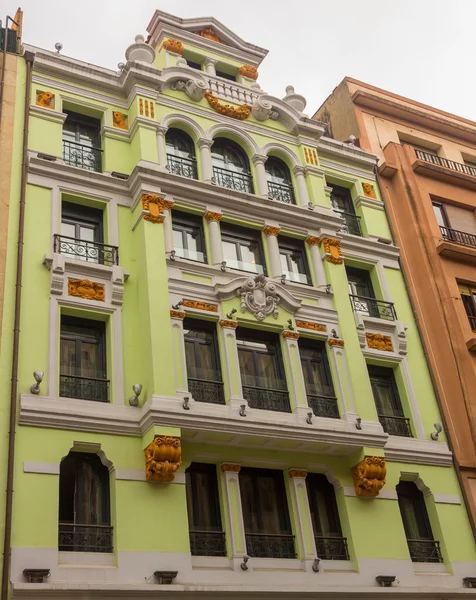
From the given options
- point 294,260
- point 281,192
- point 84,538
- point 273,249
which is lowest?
point 84,538

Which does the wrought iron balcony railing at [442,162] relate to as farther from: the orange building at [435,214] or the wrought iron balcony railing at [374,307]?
the wrought iron balcony railing at [374,307]

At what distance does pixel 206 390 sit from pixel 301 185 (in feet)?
28.7

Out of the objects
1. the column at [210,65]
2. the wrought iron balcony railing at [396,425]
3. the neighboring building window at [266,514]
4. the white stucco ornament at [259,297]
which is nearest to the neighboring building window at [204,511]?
the neighboring building window at [266,514]

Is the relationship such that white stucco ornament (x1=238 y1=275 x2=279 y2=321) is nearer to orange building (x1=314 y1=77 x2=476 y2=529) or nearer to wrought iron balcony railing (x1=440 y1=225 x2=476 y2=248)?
orange building (x1=314 y1=77 x2=476 y2=529)

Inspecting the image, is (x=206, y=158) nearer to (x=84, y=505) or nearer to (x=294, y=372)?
(x=294, y=372)

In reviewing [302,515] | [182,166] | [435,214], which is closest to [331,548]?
[302,515]

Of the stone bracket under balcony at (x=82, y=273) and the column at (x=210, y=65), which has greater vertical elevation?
the column at (x=210, y=65)

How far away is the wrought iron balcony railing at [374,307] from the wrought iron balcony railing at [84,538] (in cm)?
1094

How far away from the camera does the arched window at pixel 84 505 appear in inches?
582

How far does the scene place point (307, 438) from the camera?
17500mm

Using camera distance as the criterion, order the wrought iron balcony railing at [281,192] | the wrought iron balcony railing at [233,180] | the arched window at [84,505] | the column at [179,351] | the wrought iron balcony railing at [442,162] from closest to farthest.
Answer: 1. the arched window at [84,505]
2. the column at [179,351]
3. the wrought iron balcony railing at [233,180]
4. the wrought iron balcony railing at [281,192]
5. the wrought iron balcony railing at [442,162]

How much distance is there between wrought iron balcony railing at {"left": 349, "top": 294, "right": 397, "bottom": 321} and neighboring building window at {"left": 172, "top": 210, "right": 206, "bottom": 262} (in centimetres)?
525

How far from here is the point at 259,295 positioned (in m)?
19.8

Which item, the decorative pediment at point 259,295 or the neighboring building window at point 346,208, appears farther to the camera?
the neighboring building window at point 346,208
